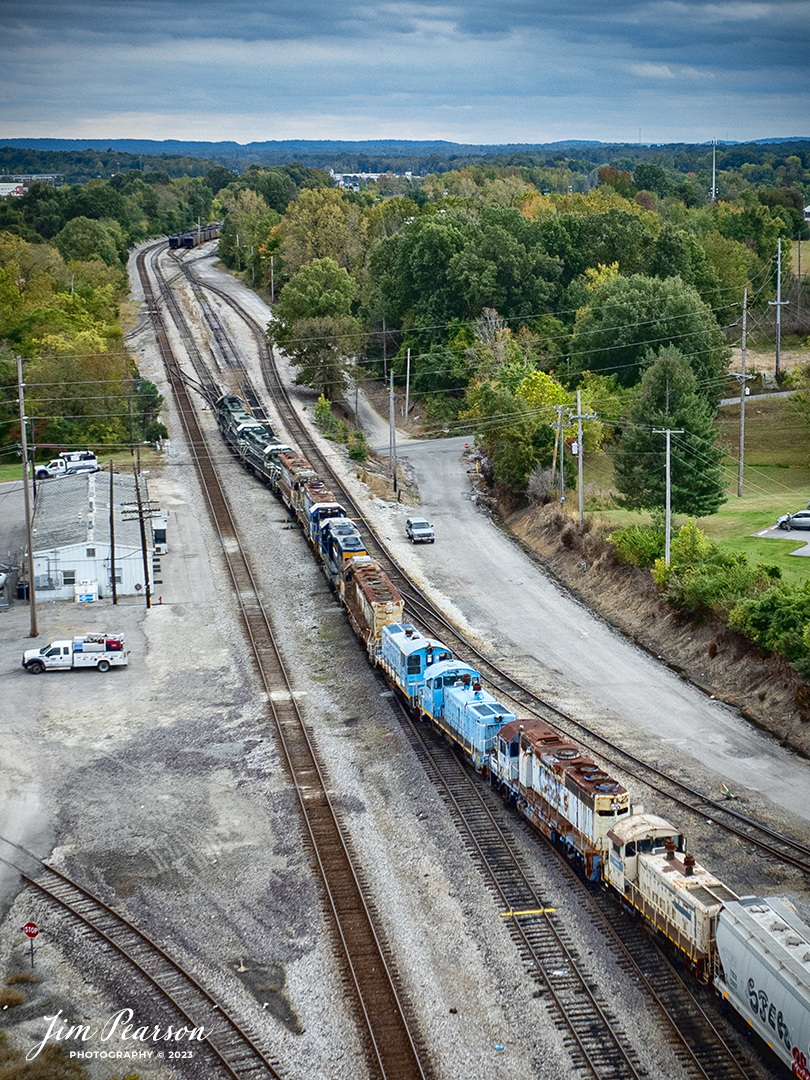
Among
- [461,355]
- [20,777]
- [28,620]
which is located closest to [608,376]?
[461,355]

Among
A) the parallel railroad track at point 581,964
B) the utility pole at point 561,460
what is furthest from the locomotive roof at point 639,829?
the utility pole at point 561,460

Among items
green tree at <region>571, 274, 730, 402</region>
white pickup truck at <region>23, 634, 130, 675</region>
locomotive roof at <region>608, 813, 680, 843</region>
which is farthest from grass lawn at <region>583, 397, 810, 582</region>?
white pickup truck at <region>23, 634, 130, 675</region>

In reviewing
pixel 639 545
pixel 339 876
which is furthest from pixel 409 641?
pixel 639 545

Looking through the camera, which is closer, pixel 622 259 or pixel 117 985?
pixel 117 985

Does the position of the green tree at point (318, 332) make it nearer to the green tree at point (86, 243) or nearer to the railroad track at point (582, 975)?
the green tree at point (86, 243)

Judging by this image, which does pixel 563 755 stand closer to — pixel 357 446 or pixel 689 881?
pixel 689 881

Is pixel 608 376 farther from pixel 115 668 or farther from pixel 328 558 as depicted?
pixel 115 668

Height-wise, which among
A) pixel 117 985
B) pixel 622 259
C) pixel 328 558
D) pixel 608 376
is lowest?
pixel 117 985
